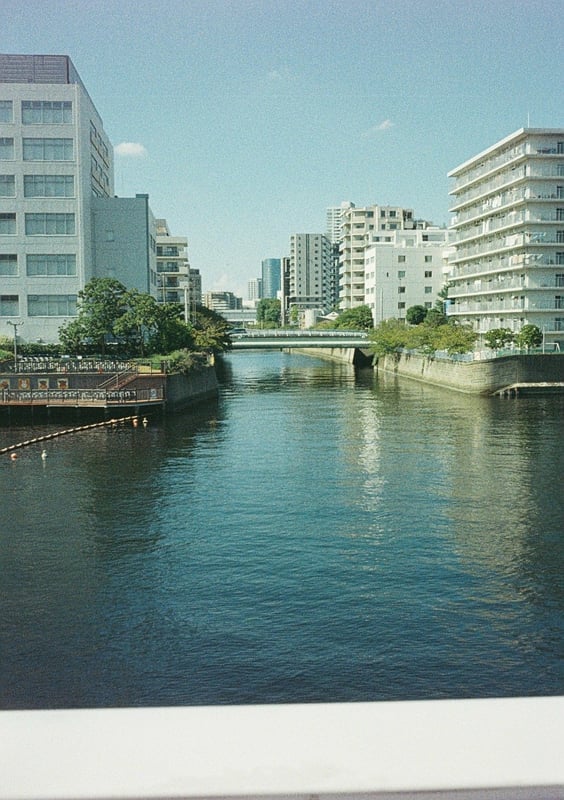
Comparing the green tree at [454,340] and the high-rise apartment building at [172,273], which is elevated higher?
the high-rise apartment building at [172,273]

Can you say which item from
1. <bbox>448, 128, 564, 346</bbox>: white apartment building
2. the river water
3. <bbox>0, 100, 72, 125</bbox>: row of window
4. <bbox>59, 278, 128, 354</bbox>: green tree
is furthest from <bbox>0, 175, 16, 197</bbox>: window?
<bbox>448, 128, 564, 346</bbox>: white apartment building

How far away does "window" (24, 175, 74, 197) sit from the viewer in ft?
168

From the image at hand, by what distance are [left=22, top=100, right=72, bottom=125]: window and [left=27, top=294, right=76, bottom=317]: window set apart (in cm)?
1044

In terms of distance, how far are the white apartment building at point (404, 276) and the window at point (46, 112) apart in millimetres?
46658

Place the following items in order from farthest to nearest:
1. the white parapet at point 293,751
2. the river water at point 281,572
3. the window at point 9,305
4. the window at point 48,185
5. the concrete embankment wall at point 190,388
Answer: the window at point 9,305 → the window at point 48,185 → the concrete embankment wall at point 190,388 → the river water at point 281,572 → the white parapet at point 293,751

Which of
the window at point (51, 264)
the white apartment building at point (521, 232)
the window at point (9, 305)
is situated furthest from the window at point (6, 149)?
the white apartment building at point (521, 232)

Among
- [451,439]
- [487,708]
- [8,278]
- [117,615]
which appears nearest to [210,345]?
[8,278]

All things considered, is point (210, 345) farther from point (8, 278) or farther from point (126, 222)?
point (8, 278)

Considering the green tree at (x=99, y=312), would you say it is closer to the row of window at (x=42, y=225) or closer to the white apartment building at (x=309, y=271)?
the row of window at (x=42, y=225)

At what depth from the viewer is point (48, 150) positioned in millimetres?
51312

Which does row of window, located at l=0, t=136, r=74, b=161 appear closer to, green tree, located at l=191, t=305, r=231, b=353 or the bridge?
green tree, located at l=191, t=305, r=231, b=353

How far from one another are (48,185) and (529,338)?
30284 mm

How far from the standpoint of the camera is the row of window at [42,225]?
2015 inches

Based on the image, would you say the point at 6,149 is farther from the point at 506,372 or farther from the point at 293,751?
the point at 293,751
